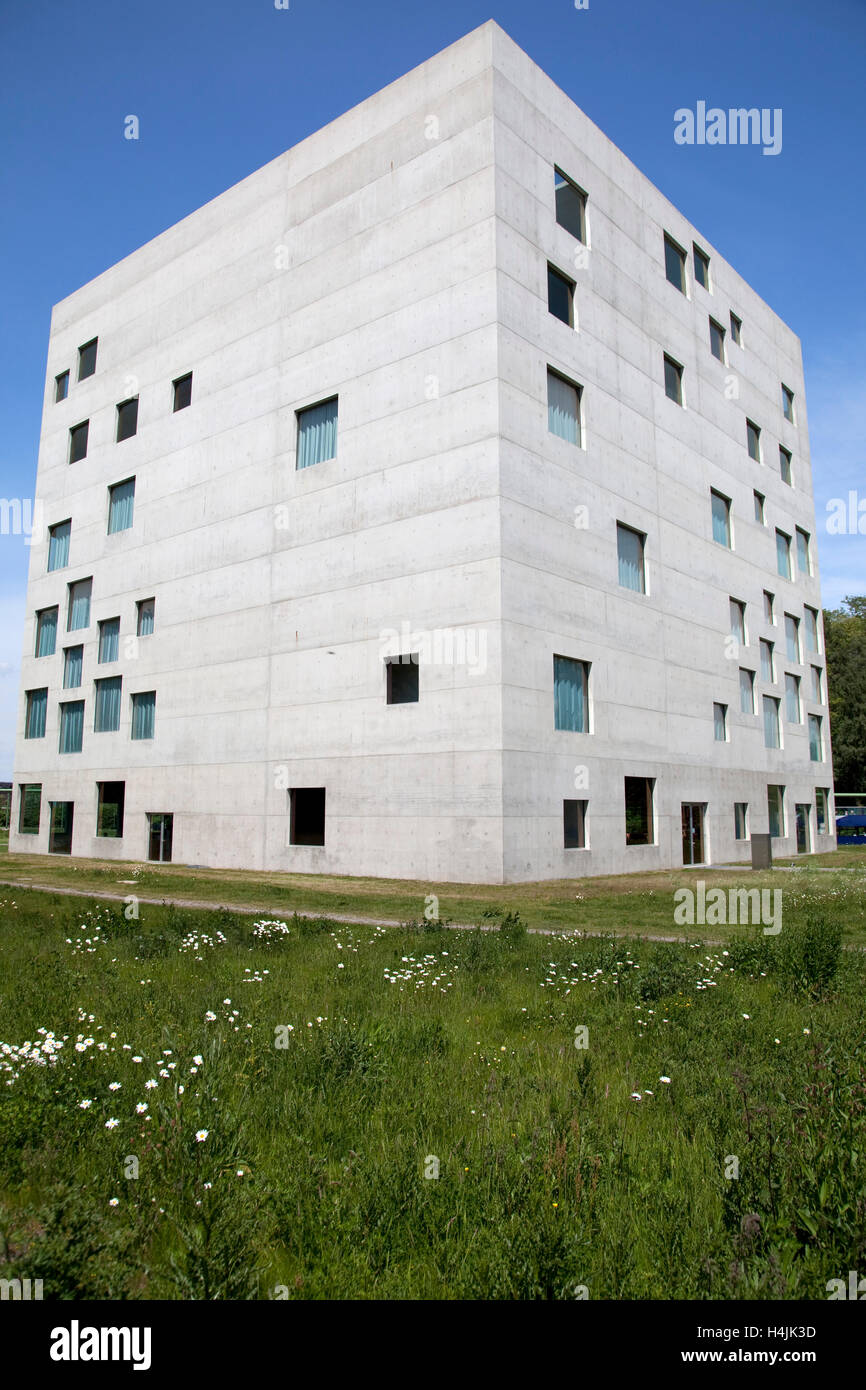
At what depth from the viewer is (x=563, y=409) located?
97.1 ft

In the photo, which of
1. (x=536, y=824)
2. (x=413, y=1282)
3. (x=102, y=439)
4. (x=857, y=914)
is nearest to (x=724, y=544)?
(x=536, y=824)

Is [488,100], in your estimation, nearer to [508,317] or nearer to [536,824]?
[508,317]

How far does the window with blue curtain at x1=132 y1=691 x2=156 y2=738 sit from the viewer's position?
36.5 metres

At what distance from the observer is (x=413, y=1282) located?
3.57 meters

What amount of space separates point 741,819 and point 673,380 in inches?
770

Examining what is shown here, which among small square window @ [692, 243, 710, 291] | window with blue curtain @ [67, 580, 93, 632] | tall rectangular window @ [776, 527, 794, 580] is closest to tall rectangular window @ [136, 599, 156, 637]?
window with blue curtain @ [67, 580, 93, 632]

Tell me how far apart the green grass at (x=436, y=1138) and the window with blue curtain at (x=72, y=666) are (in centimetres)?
3455

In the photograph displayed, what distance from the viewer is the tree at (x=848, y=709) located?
230 feet

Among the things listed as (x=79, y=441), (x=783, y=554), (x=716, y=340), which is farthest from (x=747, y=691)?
(x=79, y=441)

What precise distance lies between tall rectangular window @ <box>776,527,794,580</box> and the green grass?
1611 inches

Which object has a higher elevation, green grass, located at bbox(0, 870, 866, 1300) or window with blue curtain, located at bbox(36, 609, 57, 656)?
window with blue curtain, located at bbox(36, 609, 57, 656)

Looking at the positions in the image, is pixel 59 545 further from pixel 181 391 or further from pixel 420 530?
pixel 420 530

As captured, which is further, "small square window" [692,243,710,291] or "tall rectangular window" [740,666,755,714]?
"small square window" [692,243,710,291]

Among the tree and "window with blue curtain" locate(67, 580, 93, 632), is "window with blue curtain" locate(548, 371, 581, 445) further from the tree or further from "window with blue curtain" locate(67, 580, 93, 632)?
the tree
